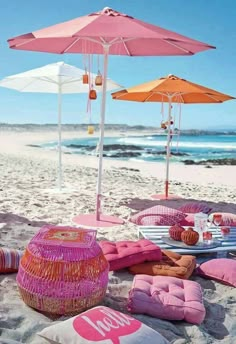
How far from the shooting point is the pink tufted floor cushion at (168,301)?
10.1 feet

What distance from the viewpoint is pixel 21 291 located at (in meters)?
3.18

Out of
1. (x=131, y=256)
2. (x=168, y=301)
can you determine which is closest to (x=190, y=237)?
(x=131, y=256)

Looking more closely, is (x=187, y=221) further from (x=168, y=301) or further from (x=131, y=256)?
(x=168, y=301)

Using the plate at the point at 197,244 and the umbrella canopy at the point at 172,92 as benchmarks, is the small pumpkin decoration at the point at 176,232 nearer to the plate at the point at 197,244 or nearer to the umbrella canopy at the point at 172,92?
the plate at the point at 197,244

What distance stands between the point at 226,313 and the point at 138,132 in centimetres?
4192

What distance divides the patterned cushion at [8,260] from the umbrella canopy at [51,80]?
402cm

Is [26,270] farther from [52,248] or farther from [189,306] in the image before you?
[189,306]

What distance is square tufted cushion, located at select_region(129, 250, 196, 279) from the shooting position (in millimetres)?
3740

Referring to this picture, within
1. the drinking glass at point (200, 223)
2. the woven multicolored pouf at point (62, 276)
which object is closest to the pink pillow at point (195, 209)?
the drinking glass at point (200, 223)

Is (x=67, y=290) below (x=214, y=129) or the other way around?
below

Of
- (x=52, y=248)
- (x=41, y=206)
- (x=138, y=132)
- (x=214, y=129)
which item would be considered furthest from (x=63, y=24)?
(x=214, y=129)

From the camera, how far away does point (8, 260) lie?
378 centimetres

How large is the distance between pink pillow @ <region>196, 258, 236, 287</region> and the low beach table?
1.01ft

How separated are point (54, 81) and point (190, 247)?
491 cm
